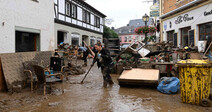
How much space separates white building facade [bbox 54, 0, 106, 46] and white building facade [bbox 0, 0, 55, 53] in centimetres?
613

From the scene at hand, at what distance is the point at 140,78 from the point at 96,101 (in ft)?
6.39

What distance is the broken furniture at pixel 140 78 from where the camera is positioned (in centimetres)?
561

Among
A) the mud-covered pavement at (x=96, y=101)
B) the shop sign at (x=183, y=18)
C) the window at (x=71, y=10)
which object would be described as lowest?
the mud-covered pavement at (x=96, y=101)

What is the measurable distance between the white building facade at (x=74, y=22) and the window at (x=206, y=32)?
445 inches

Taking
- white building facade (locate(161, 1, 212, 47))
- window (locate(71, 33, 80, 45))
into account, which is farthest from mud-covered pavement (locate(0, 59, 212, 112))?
window (locate(71, 33, 80, 45))

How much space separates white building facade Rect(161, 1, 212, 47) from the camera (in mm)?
10523

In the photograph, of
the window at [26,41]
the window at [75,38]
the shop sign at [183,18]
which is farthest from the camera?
the window at [75,38]

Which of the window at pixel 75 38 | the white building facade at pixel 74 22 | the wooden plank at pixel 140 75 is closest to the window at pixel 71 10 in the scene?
the white building facade at pixel 74 22

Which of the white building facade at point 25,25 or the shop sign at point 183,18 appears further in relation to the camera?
the shop sign at point 183,18

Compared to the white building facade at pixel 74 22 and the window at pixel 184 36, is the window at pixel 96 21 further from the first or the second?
the window at pixel 184 36

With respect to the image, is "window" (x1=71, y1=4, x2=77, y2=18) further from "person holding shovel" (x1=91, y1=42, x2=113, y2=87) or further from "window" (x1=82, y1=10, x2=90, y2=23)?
"person holding shovel" (x1=91, y1=42, x2=113, y2=87)

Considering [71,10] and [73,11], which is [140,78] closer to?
[71,10]

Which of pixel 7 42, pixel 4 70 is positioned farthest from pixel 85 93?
pixel 7 42

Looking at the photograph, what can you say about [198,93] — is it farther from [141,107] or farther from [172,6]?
[172,6]
